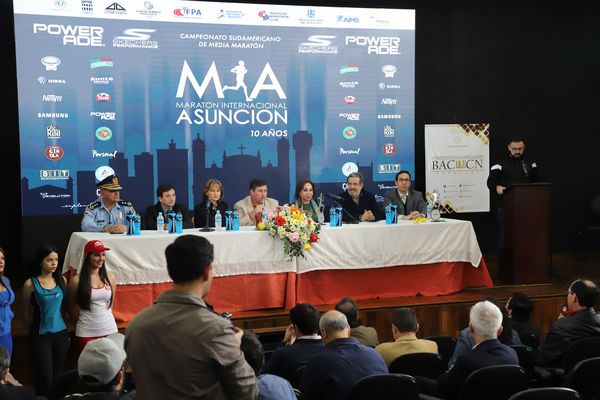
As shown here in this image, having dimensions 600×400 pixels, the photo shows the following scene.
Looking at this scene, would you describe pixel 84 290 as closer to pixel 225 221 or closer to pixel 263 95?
pixel 225 221

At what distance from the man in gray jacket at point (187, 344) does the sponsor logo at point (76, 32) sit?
5.71m

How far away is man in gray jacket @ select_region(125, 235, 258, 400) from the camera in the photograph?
214 centimetres

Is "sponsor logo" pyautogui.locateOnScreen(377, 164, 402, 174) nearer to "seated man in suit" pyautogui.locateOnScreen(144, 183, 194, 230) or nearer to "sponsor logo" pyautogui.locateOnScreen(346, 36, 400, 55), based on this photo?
"sponsor logo" pyautogui.locateOnScreen(346, 36, 400, 55)

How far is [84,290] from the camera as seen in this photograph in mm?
4895

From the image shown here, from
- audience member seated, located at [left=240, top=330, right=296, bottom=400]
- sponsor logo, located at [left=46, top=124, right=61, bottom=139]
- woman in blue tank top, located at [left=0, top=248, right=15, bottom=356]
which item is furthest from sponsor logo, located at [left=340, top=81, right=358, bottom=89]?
audience member seated, located at [left=240, top=330, right=296, bottom=400]

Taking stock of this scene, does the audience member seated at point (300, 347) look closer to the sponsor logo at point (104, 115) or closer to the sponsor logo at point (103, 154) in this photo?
the sponsor logo at point (103, 154)

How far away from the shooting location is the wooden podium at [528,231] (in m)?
7.09

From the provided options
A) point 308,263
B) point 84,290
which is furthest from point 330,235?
point 84,290

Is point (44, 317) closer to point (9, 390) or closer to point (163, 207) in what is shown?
point (9, 390)

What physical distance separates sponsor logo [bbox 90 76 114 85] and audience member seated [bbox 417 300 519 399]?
509cm

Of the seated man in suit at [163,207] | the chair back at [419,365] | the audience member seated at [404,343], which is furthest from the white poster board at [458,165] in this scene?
the chair back at [419,365]

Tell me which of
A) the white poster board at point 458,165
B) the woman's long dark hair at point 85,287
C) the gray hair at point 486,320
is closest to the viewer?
the gray hair at point 486,320

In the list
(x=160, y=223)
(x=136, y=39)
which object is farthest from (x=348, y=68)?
(x=160, y=223)

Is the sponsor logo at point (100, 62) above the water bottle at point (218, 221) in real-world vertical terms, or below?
above
